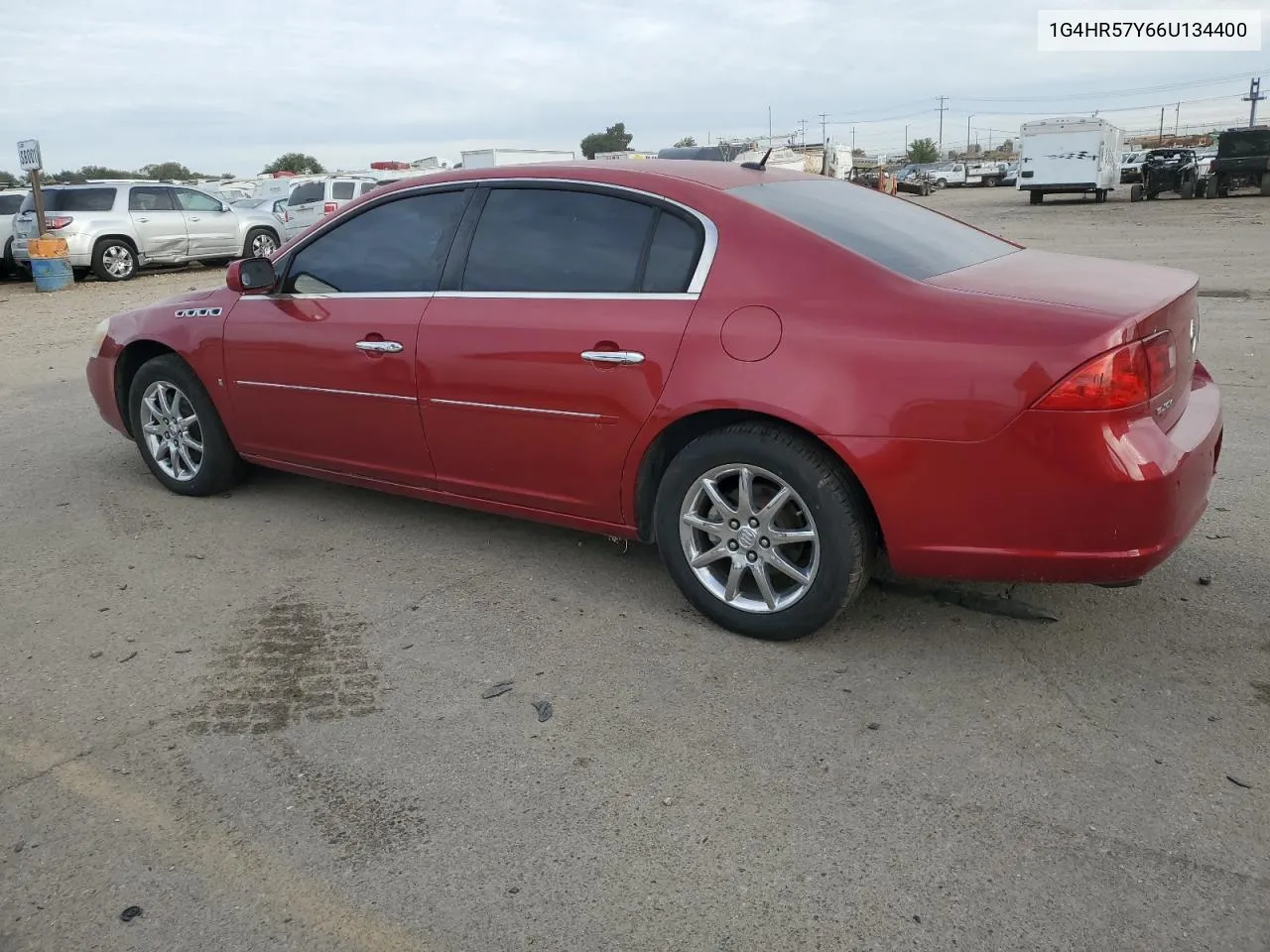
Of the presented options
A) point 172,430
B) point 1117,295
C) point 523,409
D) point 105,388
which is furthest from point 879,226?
point 105,388

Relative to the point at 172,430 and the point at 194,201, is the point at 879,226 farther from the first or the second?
the point at 194,201

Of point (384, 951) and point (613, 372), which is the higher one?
point (613, 372)

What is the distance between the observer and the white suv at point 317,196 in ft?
74.0

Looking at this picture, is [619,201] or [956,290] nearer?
[956,290]

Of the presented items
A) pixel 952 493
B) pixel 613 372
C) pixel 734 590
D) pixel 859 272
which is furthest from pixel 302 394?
pixel 952 493

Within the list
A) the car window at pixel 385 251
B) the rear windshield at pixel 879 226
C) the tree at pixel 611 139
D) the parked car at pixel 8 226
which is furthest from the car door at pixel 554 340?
the tree at pixel 611 139

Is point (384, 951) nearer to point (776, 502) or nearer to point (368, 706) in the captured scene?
point (368, 706)

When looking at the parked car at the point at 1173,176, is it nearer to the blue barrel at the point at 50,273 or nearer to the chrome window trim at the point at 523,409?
the blue barrel at the point at 50,273

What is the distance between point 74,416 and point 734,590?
6006mm

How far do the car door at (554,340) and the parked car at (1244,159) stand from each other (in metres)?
31.6

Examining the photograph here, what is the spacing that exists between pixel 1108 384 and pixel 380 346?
2.75 meters

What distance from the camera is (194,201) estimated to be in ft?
64.7

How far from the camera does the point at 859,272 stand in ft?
10.8

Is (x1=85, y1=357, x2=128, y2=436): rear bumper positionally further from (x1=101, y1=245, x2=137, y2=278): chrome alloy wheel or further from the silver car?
(x1=101, y1=245, x2=137, y2=278): chrome alloy wheel
